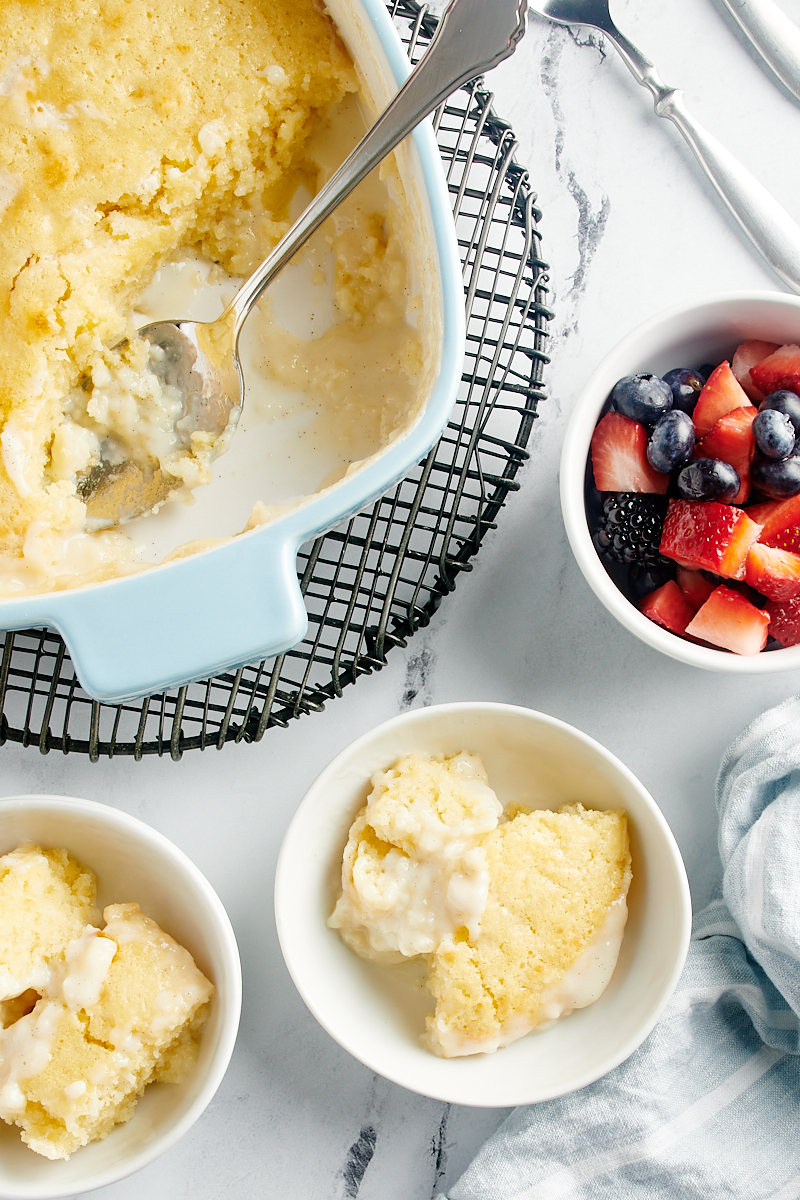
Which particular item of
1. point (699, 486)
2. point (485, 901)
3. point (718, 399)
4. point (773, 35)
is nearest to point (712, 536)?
point (699, 486)

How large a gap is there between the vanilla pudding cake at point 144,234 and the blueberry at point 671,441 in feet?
1.12

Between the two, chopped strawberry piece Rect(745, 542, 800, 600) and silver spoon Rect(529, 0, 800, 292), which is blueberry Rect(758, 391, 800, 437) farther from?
silver spoon Rect(529, 0, 800, 292)

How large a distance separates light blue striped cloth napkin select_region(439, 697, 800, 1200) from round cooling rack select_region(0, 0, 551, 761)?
0.57 m

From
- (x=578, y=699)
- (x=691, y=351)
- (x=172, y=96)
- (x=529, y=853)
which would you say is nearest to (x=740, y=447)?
(x=691, y=351)

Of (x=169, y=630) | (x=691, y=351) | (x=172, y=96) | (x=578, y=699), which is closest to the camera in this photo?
(x=169, y=630)

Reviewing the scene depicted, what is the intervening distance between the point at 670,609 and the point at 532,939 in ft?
1.66

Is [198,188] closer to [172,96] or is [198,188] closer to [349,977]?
[172,96]

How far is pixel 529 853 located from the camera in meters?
1.37

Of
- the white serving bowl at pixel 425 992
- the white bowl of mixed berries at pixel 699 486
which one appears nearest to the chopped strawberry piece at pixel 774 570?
the white bowl of mixed berries at pixel 699 486

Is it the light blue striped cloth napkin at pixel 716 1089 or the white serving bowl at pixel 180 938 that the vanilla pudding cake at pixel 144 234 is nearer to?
the white serving bowl at pixel 180 938

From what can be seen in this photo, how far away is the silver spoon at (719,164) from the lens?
59.7 inches

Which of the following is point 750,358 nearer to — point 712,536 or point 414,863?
Result: point 712,536

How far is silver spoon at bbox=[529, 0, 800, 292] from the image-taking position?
1518 millimetres

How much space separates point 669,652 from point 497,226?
0.72m
